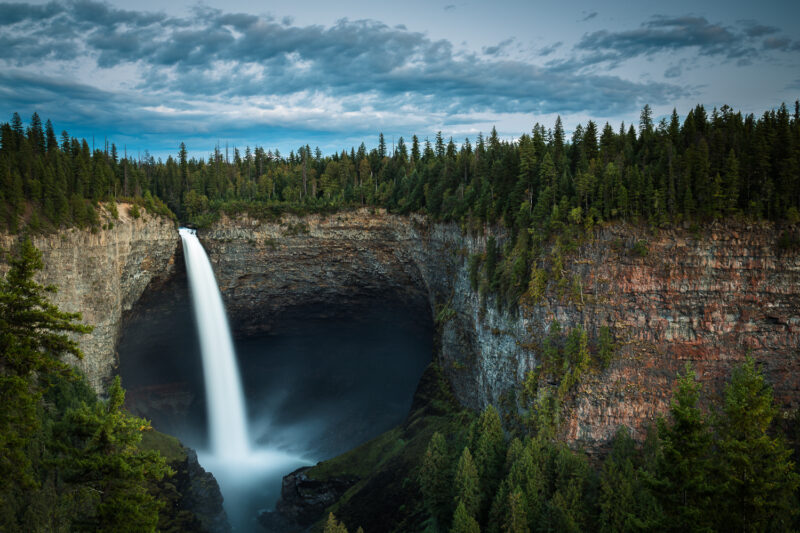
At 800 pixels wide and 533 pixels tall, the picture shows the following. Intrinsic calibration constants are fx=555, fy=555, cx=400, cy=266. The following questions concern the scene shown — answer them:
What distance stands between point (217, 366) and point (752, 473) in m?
58.5

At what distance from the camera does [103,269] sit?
52125 mm

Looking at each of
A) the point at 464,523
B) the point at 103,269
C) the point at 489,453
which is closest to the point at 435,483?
the point at 489,453

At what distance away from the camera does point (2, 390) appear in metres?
15.6

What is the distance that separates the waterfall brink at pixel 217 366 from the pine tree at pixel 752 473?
54.8m

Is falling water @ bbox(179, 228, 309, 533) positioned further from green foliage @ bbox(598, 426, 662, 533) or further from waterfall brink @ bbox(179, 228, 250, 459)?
green foliage @ bbox(598, 426, 662, 533)

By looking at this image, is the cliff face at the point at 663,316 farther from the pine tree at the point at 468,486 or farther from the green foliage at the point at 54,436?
the green foliage at the point at 54,436

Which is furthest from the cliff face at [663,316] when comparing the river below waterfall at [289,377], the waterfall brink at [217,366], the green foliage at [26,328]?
the waterfall brink at [217,366]

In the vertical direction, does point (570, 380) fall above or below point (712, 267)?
below

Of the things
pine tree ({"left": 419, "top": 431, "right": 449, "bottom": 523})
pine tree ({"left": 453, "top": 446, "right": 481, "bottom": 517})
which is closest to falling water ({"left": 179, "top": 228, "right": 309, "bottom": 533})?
pine tree ({"left": 419, "top": 431, "right": 449, "bottom": 523})

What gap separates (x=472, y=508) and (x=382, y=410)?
3573cm

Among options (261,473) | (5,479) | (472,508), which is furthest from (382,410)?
(5,479)

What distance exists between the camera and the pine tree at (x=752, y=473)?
67.5 feet

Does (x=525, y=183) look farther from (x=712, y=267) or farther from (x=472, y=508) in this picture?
(x=472, y=508)

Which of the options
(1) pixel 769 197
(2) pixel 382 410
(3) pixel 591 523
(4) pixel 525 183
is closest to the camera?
(3) pixel 591 523
